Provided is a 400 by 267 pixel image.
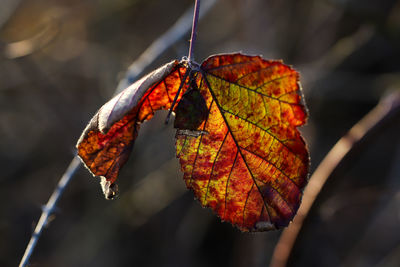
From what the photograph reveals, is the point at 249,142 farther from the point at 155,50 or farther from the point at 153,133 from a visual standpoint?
the point at 153,133

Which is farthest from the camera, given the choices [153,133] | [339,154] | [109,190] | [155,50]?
[153,133]

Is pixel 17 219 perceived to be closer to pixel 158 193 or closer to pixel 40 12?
pixel 158 193

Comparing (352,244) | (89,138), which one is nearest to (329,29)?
(352,244)

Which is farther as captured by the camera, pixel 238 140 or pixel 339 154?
pixel 339 154

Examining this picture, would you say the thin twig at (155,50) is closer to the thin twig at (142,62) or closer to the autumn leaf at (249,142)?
the thin twig at (142,62)

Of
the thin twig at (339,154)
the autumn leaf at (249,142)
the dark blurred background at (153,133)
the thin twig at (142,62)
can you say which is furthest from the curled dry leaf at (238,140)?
the dark blurred background at (153,133)

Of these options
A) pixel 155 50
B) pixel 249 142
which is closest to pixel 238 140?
pixel 249 142

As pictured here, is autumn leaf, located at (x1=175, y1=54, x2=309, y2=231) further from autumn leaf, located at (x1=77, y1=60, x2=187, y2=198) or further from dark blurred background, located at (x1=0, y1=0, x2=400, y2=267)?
dark blurred background, located at (x1=0, y1=0, x2=400, y2=267)

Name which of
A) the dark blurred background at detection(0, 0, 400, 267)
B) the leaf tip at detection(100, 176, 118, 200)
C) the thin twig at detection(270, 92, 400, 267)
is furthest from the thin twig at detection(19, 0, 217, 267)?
the dark blurred background at detection(0, 0, 400, 267)
